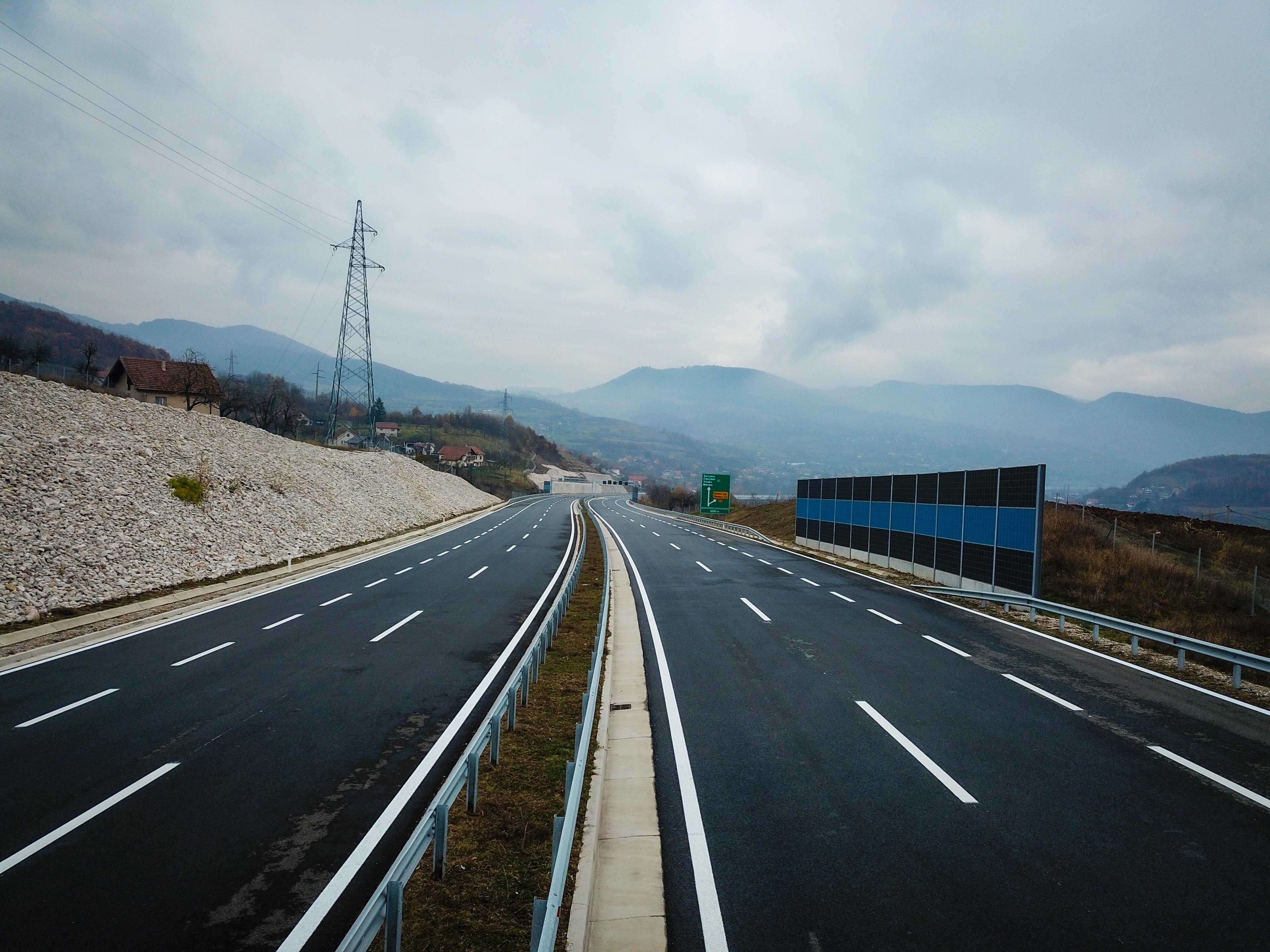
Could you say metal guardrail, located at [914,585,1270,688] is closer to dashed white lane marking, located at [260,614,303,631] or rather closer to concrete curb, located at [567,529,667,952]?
concrete curb, located at [567,529,667,952]

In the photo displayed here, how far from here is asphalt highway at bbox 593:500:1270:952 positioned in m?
5.12

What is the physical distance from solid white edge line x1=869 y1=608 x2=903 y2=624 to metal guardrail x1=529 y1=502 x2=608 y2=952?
1030 cm

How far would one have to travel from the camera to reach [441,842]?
18.7 feet

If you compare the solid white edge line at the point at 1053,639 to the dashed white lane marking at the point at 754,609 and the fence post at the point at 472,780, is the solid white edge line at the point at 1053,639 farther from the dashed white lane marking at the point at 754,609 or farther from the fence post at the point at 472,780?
the fence post at the point at 472,780

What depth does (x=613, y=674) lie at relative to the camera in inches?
479

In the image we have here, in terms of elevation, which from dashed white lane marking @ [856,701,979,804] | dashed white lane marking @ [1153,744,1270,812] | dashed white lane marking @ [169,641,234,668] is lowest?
dashed white lane marking @ [169,641,234,668]

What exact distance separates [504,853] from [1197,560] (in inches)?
1327

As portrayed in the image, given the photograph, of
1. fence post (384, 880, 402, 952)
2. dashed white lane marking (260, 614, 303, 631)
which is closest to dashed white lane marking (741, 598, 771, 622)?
dashed white lane marking (260, 614, 303, 631)

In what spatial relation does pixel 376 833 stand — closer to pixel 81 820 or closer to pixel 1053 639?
pixel 81 820

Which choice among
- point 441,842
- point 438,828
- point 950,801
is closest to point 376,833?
point 441,842

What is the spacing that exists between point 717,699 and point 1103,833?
5.40m

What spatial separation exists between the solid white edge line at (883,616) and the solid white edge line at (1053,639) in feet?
9.45

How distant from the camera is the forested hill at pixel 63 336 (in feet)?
417

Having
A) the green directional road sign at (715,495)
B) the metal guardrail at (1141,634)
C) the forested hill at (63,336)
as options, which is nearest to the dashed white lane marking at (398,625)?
the metal guardrail at (1141,634)
